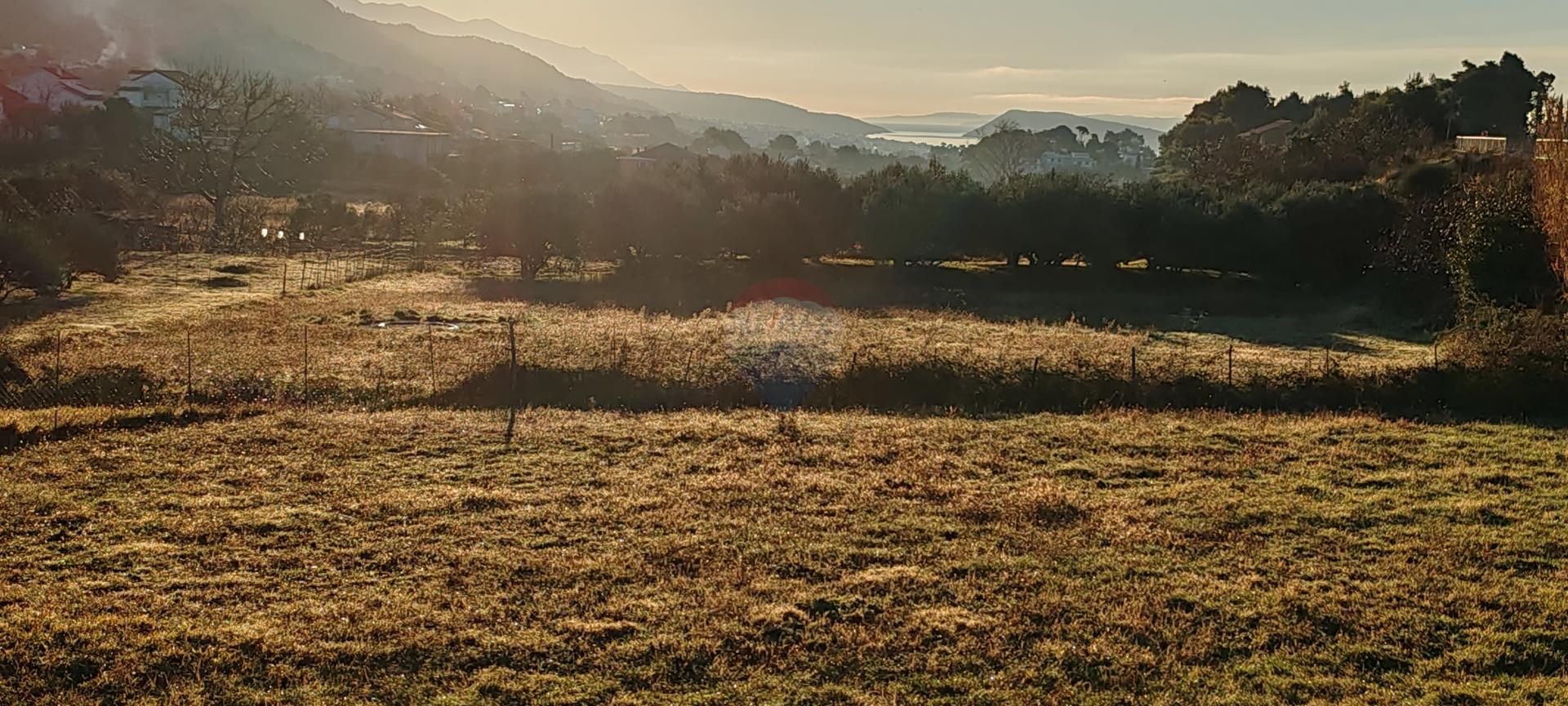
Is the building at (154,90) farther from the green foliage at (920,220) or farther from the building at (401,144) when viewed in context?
the green foliage at (920,220)

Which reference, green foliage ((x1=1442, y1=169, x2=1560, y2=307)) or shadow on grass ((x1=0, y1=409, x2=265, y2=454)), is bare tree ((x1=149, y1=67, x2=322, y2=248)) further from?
green foliage ((x1=1442, y1=169, x2=1560, y2=307))

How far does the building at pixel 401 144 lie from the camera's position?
8831 cm

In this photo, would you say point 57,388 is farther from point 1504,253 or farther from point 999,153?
point 999,153

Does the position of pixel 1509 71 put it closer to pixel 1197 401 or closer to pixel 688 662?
pixel 1197 401

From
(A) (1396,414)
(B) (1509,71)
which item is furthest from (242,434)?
(B) (1509,71)

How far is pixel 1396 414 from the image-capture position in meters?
20.1

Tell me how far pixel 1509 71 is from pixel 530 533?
246 feet

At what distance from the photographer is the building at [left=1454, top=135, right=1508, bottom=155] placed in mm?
47562

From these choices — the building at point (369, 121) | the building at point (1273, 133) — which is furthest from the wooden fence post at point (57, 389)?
the building at point (369, 121)

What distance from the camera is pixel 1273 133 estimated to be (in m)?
78.4

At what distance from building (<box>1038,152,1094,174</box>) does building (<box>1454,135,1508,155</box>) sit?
101 meters

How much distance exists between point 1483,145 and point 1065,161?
116854 millimetres

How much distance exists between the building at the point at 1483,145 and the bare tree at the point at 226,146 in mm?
56127

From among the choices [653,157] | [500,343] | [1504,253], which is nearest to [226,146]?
[653,157]
